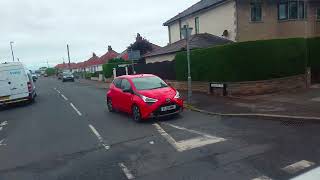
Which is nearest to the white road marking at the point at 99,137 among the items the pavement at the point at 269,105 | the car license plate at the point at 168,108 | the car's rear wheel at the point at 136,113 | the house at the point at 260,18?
the car's rear wheel at the point at 136,113

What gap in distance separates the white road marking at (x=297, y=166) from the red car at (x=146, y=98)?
250 inches

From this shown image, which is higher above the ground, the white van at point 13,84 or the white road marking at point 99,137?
the white van at point 13,84

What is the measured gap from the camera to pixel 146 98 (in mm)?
12648

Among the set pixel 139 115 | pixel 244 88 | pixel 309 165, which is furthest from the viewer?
pixel 244 88

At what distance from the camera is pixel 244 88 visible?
16.9m

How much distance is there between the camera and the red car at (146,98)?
1253 cm

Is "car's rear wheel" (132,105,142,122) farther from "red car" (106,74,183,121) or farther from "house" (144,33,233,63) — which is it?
"house" (144,33,233,63)

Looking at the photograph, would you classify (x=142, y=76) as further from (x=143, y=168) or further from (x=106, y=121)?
(x=143, y=168)

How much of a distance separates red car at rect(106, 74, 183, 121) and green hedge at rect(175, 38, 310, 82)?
4.57 meters

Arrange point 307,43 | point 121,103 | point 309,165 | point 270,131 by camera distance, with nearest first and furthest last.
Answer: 1. point 309,165
2. point 270,131
3. point 121,103
4. point 307,43

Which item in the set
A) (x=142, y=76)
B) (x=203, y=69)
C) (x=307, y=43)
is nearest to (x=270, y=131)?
→ (x=142, y=76)

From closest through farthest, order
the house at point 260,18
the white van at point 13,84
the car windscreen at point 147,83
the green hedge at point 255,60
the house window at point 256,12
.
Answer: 1. the car windscreen at point 147,83
2. the green hedge at point 255,60
3. the white van at point 13,84
4. the house at point 260,18
5. the house window at point 256,12

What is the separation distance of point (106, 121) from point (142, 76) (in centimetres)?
223

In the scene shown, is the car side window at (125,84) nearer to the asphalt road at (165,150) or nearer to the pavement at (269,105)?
the asphalt road at (165,150)
